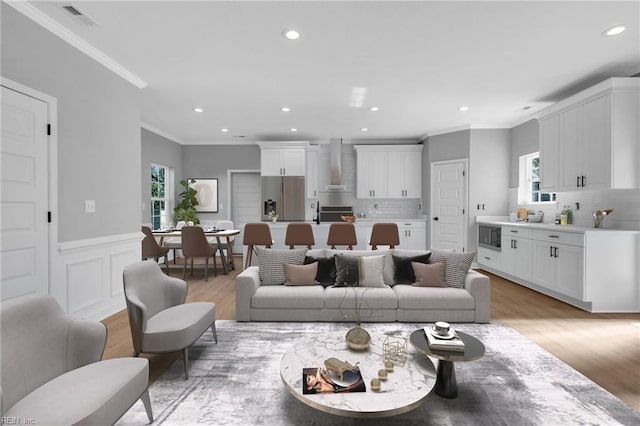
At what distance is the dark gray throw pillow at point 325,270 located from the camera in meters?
3.55

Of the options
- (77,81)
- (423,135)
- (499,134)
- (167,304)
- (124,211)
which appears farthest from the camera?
(423,135)

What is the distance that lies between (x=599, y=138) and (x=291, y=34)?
3.81m

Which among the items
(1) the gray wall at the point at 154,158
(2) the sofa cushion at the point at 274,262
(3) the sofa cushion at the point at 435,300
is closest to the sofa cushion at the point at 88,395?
(2) the sofa cushion at the point at 274,262

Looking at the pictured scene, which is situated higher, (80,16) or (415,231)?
(80,16)

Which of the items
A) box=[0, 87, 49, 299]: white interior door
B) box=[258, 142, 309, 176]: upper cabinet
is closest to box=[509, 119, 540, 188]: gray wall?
box=[258, 142, 309, 176]: upper cabinet

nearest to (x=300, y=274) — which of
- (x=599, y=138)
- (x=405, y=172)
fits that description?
(x=599, y=138)

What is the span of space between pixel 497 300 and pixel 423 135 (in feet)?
13.1

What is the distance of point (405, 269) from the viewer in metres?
3.55

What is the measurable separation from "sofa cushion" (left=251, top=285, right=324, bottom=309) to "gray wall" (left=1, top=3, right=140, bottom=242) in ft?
6.26

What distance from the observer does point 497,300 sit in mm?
4105

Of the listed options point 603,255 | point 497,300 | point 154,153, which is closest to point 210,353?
point 497,300

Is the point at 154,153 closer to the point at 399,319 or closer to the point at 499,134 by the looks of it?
the point at 399,319

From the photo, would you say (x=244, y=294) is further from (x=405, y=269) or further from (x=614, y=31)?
(x=614, y=31)

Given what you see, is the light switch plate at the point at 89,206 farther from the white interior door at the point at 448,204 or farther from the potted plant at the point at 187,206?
the white interior door at the point at 448,204
